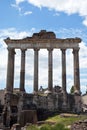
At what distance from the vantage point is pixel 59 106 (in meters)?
39.6

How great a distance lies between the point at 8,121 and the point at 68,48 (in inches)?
459

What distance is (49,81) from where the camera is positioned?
132 feet

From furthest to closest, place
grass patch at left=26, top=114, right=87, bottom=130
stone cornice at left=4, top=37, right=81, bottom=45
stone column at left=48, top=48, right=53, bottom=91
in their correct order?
stone cornice at left=4, top=37, right=81, bottom=45, stone column at left=48, top=48, right=53, bottom=91, grass patch at left=26, top=114, right=87, bottom=130

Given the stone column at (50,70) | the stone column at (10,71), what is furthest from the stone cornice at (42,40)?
the stone column at (10,71)

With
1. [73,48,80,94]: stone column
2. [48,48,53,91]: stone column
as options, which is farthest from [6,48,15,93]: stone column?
[73,48,80,94]: stone column

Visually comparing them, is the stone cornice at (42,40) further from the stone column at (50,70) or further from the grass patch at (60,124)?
the grass patch at (60,124)

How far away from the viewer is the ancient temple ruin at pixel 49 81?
128 feet

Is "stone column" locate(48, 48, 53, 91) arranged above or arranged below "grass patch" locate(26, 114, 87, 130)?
above

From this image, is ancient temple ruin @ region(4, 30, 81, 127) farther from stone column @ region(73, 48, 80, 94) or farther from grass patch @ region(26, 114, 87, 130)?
grass patch @ region(26, 114, 87, 130)

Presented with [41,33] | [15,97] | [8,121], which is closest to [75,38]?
[41,33]

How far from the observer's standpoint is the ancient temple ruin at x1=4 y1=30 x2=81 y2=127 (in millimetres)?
39125

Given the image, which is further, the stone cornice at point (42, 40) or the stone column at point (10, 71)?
the stone cornice at point (42, 40)

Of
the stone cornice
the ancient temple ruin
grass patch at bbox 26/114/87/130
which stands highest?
the stone cornice

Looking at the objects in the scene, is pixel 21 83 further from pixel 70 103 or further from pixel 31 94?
pixel 70 103
